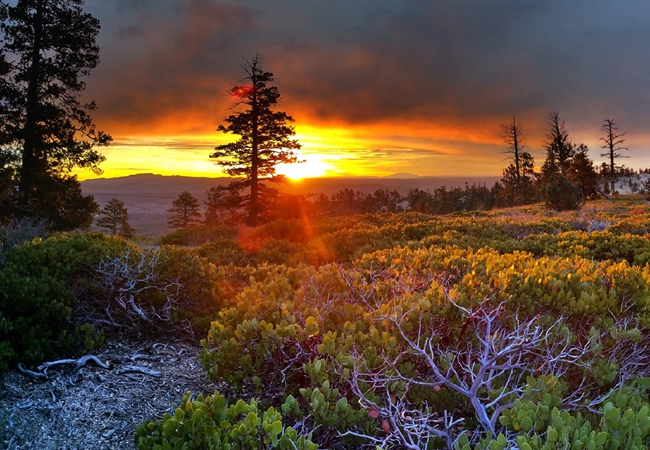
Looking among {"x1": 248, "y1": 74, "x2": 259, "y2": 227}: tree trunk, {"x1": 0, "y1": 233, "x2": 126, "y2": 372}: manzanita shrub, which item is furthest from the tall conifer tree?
{"x1": 0, "y1": 233, "x2": 126, "y2": 372}: manzanita shrub

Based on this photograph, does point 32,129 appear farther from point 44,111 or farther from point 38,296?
point 38,296

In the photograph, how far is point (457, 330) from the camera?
399cm

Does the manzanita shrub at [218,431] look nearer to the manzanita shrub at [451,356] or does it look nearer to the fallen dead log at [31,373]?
the manzanita shrub at [451,356]

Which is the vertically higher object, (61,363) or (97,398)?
(61,363)

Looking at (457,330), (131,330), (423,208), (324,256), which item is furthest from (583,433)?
(423,208)

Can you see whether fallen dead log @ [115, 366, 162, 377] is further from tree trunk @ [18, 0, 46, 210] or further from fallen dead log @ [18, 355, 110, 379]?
tree trunk @ [18, 0, 46, 210]

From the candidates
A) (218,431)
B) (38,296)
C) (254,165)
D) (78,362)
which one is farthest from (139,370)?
(254,165)

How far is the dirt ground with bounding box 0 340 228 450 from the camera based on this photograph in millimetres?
3438

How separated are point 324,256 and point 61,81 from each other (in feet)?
52.7

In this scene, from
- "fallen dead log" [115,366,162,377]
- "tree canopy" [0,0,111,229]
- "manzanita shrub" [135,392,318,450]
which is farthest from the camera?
"tree canopy" [0,0,111,229]

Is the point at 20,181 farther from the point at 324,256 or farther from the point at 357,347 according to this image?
the point at 357,347

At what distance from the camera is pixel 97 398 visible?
397 centimetres

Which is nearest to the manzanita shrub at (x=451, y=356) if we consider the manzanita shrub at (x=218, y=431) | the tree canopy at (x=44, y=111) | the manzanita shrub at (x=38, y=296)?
the manzanita shrub at (x=218, y=431)

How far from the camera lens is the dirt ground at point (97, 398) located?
→ 11.3 ft
